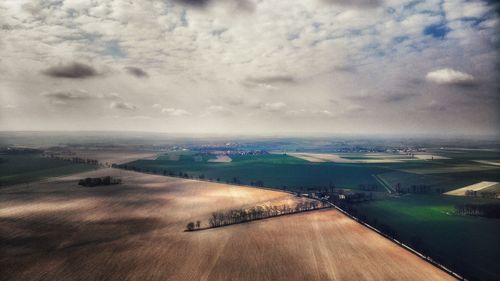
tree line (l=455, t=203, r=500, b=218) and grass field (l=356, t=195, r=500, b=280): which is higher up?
tree line (l=455, t=203, r=500, b=218)

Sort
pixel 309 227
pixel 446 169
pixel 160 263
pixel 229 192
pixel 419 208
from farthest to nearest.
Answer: pixel 446 169
pixel 229 192
pixel 419 208
pixel 309 227
pixel 160 263

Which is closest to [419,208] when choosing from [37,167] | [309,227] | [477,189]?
[477,189]

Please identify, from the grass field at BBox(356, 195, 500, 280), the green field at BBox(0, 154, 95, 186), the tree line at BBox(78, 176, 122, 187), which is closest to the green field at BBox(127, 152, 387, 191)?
the grass field at BBox(356, 195, 500, 280)

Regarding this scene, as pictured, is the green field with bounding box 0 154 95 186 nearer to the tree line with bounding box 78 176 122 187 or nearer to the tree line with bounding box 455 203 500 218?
the tree line with bounding box 78 176 122 187

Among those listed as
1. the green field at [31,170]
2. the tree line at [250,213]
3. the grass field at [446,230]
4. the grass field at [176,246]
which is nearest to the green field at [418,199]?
the grass field at [446,230]

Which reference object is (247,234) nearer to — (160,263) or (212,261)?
(212,261)

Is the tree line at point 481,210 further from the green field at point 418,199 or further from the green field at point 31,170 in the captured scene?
the green field at point 31,170
